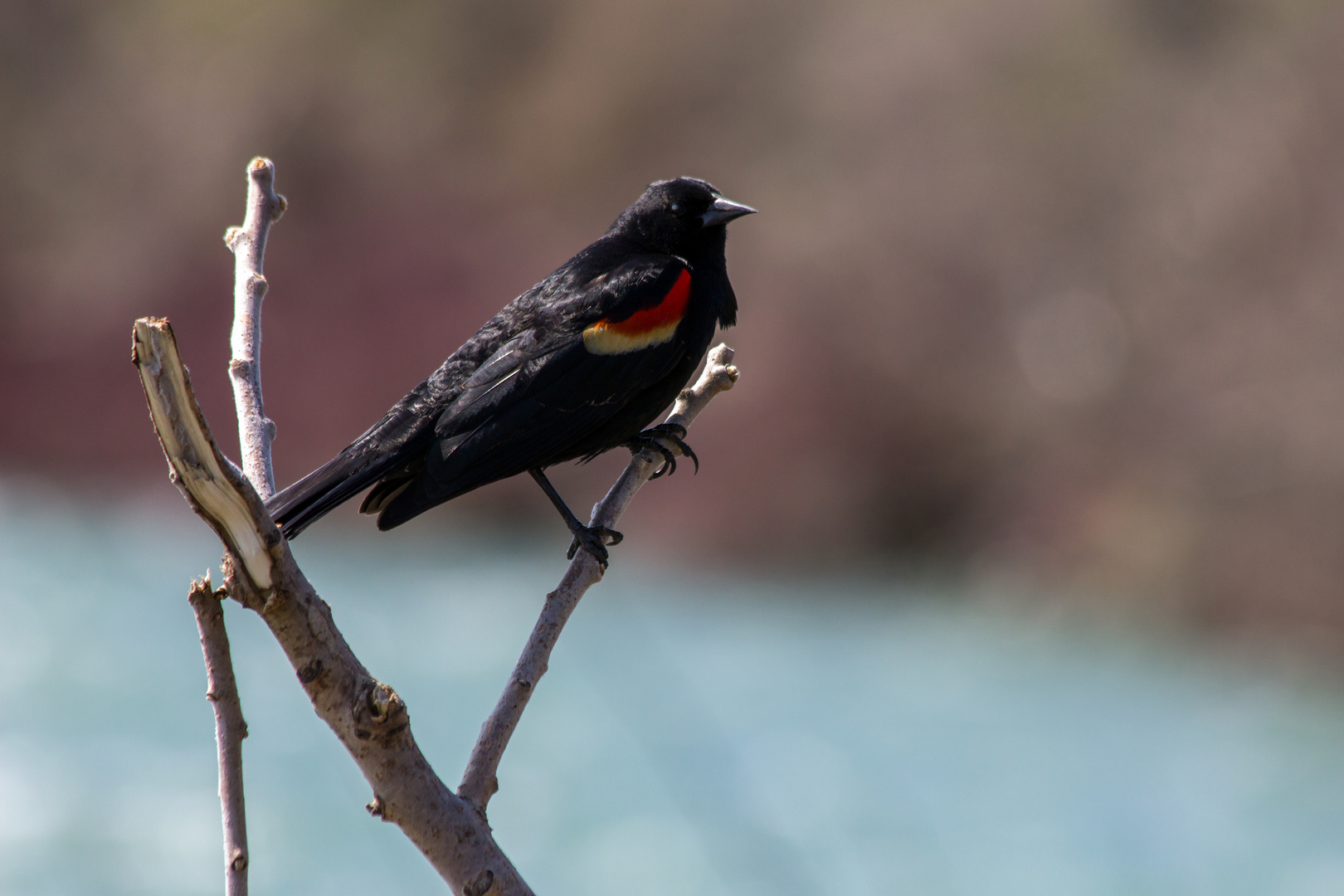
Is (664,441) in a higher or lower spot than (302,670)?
higher

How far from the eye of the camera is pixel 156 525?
9383mm

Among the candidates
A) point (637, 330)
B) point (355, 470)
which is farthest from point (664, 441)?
point (355, 470)

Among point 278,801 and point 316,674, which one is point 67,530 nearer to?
point 278,801

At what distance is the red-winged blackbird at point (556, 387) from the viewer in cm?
261

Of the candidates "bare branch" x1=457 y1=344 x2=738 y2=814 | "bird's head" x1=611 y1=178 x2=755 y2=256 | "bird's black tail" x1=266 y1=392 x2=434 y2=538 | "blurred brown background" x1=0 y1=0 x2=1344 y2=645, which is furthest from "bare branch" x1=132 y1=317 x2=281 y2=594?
"blurred brown background" x1=0 y1=0 x2=1344 y2=645

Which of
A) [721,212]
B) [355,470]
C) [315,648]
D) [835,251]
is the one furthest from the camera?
[835,251]

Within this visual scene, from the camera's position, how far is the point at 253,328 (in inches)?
79.5

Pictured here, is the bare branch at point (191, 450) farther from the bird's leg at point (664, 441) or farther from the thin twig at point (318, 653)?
the bird's leg at point (664, 441)

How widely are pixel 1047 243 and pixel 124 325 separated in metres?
7.91

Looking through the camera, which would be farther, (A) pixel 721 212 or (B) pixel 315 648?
(A) pixel 721 212

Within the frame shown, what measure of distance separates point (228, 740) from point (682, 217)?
234cm

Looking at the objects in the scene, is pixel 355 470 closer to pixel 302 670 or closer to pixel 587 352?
pixel 587 352

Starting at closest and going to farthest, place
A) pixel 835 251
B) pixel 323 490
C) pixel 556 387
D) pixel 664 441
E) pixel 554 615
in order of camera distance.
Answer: pixel 554 615 → pixel 323 490 → pixel 556 387 → pixel 664 441 → pixel 835 251

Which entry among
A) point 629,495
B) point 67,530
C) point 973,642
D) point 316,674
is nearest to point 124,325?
point 67,530
